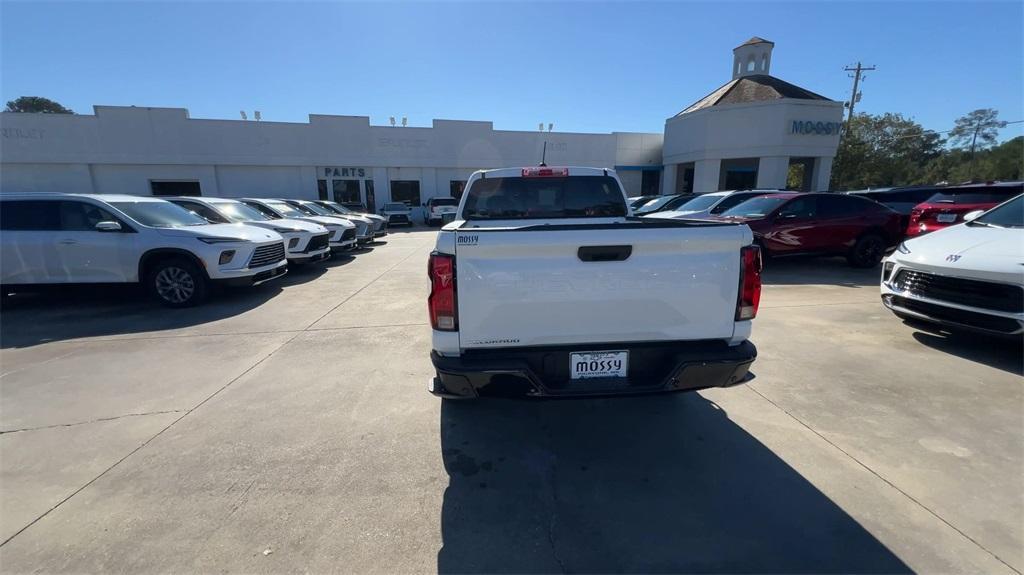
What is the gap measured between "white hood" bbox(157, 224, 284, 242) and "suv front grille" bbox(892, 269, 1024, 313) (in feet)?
30.2

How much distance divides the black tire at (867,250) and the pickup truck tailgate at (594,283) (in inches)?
372

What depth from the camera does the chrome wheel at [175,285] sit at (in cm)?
662

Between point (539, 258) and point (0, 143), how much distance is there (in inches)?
1462

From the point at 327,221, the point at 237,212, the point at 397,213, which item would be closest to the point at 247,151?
the point at 397,213

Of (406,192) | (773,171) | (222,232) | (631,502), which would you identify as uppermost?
(773,171)

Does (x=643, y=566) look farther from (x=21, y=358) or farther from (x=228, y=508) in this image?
(x=21, y=358)

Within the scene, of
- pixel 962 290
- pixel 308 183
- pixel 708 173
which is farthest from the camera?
pixel 308 183

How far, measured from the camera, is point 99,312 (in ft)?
21.6

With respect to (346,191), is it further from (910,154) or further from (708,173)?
(910,154)

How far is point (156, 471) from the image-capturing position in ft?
9.09

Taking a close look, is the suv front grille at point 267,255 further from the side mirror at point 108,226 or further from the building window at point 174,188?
the building window at point 174,188

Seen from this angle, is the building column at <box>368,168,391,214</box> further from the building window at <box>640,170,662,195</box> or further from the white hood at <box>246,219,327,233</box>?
the building window at <box>640,170,662,195</box>

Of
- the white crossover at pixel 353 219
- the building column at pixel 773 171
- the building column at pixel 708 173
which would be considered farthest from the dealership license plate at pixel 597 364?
the building column at pixel 773 171

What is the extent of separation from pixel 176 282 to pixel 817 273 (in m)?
12.3
